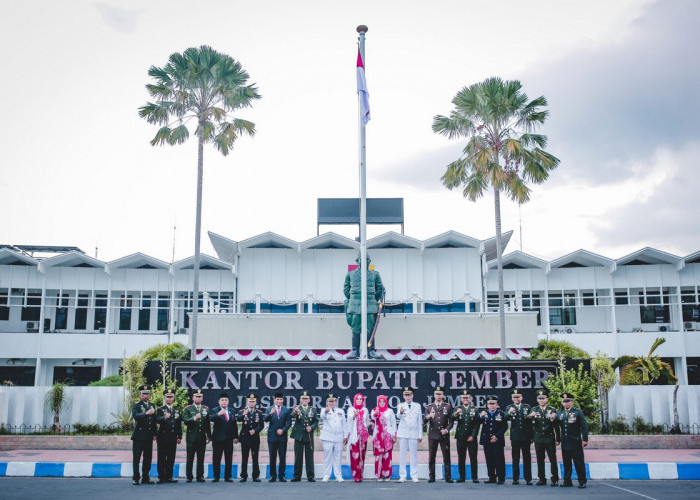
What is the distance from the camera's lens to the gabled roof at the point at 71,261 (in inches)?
1293

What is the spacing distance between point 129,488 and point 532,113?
19.3m

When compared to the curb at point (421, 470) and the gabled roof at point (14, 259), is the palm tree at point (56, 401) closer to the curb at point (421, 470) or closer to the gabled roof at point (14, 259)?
the curb at point (421, 470)

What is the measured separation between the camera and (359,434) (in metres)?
13.2

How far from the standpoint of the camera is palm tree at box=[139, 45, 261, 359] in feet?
79.9

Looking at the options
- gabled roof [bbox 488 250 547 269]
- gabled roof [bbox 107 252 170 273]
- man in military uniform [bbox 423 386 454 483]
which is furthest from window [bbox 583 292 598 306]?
man in military uniform [bbox 423 386 454 483]

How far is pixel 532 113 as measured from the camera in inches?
945

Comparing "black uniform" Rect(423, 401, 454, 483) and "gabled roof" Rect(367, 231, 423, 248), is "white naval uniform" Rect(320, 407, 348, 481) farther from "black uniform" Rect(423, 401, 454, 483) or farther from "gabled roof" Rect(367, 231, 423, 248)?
"gabled roof" Rect(367, 231, 423, 248)

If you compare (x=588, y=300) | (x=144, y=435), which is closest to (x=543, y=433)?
(x=144, y=435)

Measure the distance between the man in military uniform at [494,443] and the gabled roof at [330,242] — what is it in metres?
20.2

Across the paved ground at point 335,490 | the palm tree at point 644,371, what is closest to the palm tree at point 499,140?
the palm tree at point 644,371

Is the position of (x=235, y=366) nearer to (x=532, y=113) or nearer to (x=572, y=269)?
(x=532, y=113)

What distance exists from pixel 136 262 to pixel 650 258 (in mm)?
27797

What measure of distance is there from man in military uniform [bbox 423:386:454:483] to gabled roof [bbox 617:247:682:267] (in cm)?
2366

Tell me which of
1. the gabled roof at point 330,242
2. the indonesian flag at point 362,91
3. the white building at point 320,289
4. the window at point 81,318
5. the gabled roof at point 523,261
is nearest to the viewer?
the indonesian flag at point 362,91
